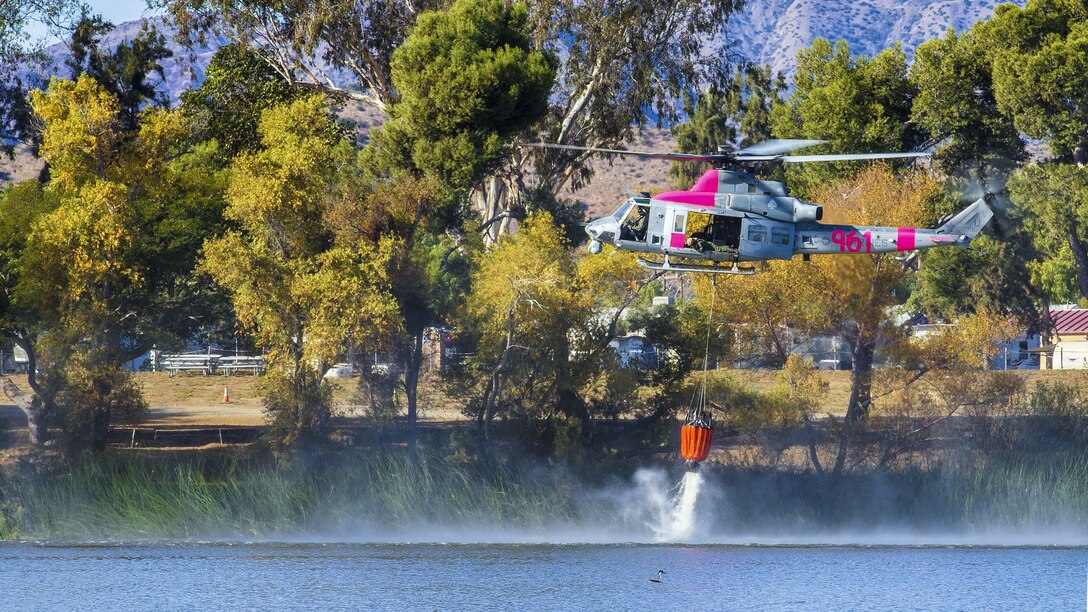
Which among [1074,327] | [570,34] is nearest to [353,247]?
[570,34]

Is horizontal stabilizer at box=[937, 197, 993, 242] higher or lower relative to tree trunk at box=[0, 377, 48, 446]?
higher

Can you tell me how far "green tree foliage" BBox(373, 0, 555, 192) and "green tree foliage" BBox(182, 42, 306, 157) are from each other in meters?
7.18

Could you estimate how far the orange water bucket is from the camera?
30891 millimetres

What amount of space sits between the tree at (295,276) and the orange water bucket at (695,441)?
8.49 meters

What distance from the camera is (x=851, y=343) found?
38938 mm

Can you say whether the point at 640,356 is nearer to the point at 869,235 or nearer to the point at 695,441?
the point at 695,441

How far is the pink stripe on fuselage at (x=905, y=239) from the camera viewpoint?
29.8m

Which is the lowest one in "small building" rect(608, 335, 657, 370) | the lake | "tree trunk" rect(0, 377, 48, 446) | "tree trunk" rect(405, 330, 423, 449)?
the lake

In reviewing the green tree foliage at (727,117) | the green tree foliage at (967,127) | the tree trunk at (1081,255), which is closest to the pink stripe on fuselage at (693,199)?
the green tree foliage at (967,127)

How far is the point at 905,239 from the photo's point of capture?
29.8 m

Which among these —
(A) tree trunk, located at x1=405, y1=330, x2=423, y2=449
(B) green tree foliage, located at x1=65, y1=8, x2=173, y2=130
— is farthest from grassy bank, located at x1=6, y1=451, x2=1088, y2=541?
(B) green tree foliage, located at x1=65, y1=8, x2=173, y2=130

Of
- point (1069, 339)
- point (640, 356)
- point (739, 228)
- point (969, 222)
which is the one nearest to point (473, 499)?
point (640, 356)

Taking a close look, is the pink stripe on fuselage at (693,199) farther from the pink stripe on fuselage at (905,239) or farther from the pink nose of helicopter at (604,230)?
the pink stripe on fuselage at (905,239)

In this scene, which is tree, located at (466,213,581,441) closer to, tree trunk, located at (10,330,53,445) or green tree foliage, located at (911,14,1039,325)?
tree trunk, located at (10,330,53,445)
